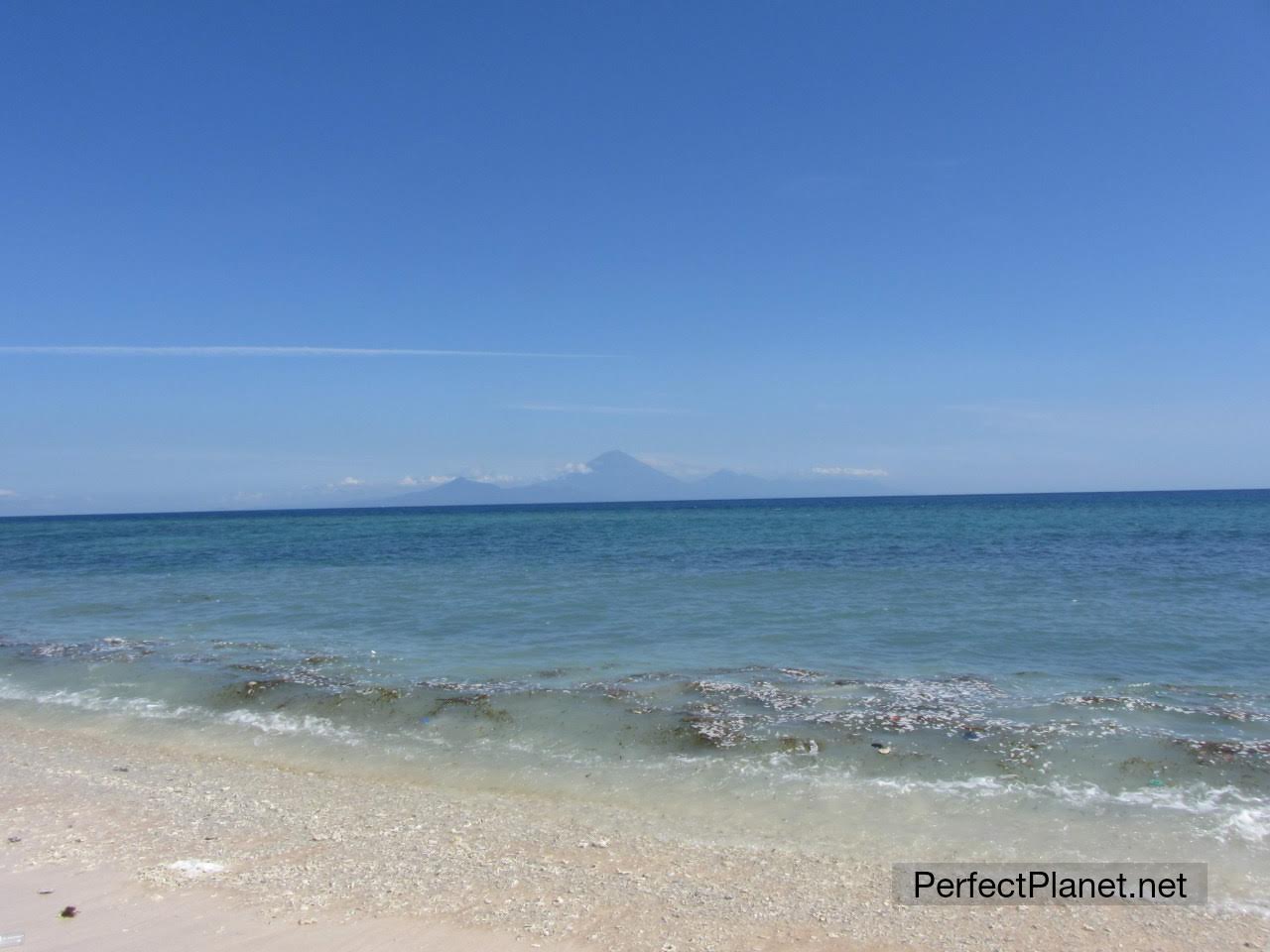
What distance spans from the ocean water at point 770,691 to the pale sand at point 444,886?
0.76 metres

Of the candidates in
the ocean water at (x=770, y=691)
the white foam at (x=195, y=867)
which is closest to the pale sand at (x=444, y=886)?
the white foam at (x=195, y=867)

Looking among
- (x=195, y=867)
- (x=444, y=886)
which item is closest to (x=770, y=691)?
(x=444, y=886)

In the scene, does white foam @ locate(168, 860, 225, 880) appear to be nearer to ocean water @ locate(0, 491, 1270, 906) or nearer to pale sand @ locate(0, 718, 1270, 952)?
pale sand @ locate(0, 718, 1270, 952)

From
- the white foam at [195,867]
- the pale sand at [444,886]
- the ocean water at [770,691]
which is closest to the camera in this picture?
the pale sand at [444,886]

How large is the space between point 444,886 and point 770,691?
22.2ft

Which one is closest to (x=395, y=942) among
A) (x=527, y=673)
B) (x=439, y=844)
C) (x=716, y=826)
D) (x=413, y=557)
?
(x=439, y=844)

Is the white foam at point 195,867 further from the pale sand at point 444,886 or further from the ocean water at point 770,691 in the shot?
the ocean water at point 770,691

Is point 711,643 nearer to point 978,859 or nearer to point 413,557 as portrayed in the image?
point 978,859

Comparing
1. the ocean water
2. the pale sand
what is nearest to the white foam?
the pale sand

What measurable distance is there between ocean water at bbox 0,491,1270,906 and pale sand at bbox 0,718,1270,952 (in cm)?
76

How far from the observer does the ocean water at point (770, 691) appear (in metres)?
7.93

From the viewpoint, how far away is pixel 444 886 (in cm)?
631

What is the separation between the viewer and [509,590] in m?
24.5

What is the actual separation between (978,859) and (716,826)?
2313 millimetres
